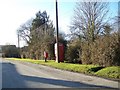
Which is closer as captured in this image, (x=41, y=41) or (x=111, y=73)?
(x=111, y=73)

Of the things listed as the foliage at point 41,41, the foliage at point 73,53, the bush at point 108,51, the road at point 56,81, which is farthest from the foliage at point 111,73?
the foliage at point 41,41

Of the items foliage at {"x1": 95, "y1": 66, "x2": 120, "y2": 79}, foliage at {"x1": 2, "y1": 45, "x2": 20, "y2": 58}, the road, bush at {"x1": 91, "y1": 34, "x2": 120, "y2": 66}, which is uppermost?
foliage at {"x1": 2, "y1": 45, "x2": 20, "y2": 58}

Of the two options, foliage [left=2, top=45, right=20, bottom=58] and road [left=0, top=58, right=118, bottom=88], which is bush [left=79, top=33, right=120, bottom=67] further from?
foliage [left=2, top=45, right=20, bottom=58]

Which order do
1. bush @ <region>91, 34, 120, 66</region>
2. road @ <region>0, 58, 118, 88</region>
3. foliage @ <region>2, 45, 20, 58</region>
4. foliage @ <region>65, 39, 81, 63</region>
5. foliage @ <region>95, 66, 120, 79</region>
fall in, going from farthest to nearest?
foliage @ <region>2, 45, 20, 58</region>
foliage @ <region>65, 39, 81, 63</region>
bush @ <region>91, 34, 120, 66</region>
foliage @ <region>95, 66, 120, 79</region>
road @ <region>0, 58, 118, 88</region>

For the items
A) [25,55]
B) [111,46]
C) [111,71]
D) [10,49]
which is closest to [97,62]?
[111,46]

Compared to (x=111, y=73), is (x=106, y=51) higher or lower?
higher

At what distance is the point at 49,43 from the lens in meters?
46.2

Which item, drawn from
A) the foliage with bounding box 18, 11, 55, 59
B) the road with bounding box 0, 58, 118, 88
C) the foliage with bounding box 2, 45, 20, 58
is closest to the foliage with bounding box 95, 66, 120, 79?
the road with bounding box 0, 58, 118, 88

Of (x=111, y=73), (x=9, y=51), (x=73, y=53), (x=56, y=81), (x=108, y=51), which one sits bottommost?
(x=56, y=81)

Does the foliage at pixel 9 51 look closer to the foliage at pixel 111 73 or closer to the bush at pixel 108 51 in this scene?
the bush at pixel 108 51

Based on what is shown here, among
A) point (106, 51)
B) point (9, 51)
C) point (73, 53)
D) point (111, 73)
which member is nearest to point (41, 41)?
point (73, 53)

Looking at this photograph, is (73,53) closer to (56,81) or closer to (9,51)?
(56,81)

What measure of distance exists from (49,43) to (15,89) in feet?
106

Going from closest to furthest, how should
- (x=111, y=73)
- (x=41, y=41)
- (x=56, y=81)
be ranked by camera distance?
(x=56, y=81), (x=111, y=73), (x=41, y=41)
